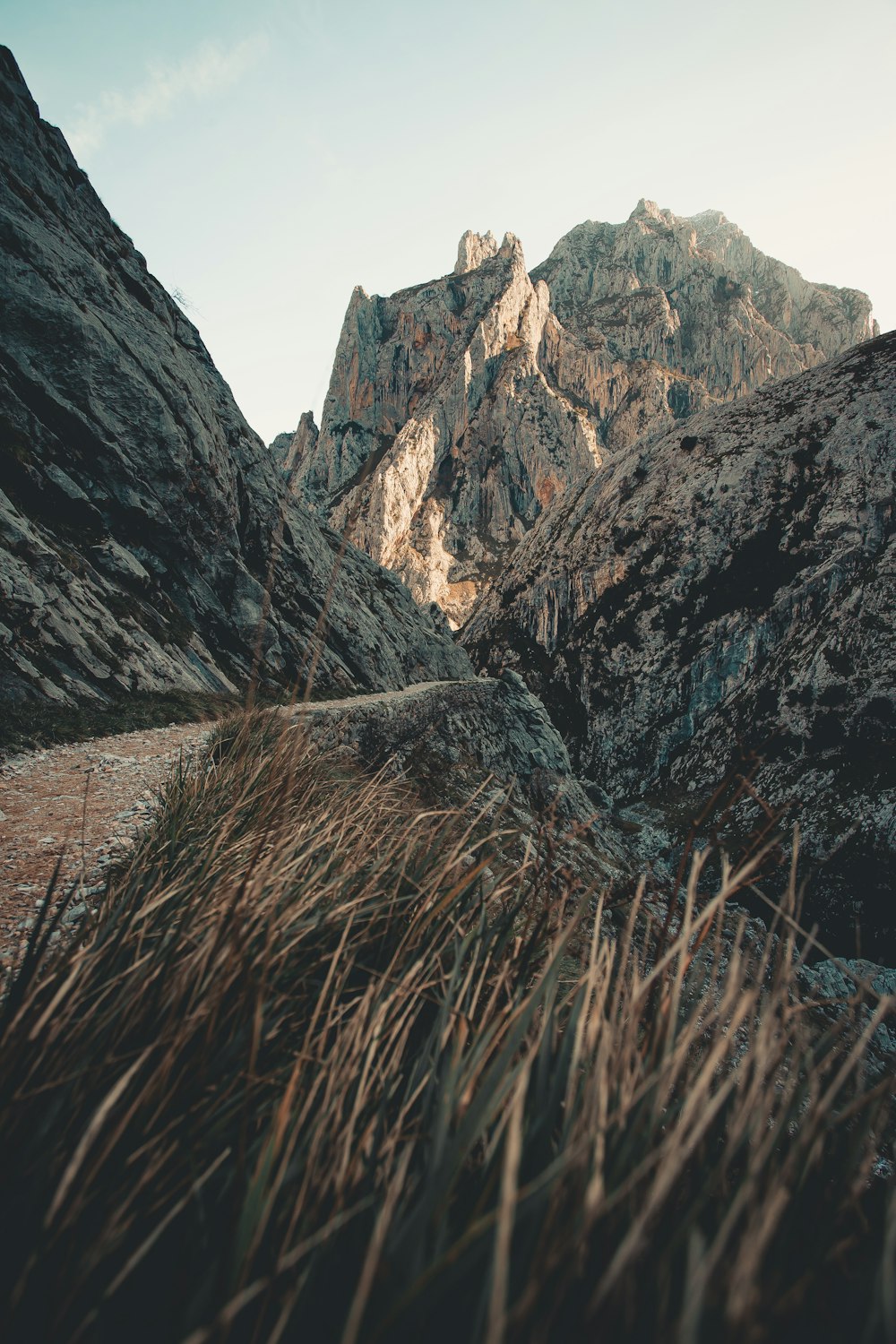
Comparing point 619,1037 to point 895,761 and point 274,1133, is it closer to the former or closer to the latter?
point 274,1133

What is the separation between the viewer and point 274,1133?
49.3 inches

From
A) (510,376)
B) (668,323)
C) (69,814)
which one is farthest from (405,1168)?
(668,323)

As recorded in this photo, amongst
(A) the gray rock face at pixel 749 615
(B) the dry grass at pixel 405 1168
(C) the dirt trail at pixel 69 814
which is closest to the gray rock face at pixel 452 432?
(A) the gray rock face at pixel 749 615

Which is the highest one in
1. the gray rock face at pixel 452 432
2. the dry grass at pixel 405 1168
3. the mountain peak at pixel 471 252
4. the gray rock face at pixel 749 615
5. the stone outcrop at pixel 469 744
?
the mountain peak at pixel 471 252

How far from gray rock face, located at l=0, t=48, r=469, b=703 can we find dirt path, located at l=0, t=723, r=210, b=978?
15.0ft

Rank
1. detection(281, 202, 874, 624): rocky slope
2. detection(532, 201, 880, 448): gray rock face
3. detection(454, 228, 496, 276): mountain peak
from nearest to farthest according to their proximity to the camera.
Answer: detection(281, 202, 874, 624): rocky slope → detection(532, 201, 880, 448): gray rock face → detection(454, 228, 496, 276): mountain peak

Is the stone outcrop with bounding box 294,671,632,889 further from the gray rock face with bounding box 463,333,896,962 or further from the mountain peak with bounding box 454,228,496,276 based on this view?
the mountain peak with bounding box 454,228,496,276

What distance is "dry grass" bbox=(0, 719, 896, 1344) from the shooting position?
966mm

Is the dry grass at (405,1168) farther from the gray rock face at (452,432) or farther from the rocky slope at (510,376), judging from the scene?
the gray rock face at (452,432)

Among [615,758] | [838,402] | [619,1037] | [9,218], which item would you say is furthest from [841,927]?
[9,218]

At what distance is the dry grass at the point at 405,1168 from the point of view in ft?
3.17

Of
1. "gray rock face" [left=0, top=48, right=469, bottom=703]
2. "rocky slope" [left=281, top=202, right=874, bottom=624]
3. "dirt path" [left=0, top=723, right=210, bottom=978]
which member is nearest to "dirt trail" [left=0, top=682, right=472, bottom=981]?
"dirt path" [left=0, top=723, right=210, bottom=978]

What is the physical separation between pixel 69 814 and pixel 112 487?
65.6 ft

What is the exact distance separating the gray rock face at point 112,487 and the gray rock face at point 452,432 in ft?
250
